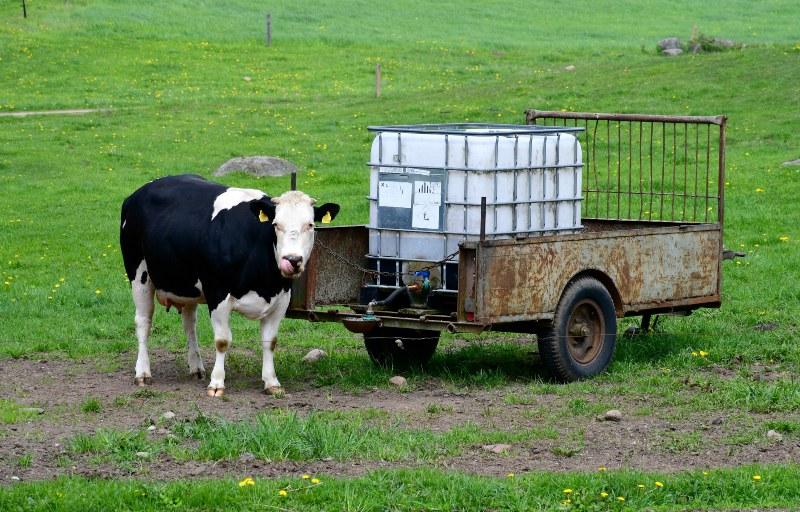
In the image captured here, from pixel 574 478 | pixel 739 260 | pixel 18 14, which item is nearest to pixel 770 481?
pixel 574 478

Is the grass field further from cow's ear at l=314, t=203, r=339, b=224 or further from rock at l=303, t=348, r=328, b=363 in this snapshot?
cow's ear at l=314, t=203, r=339, b=224

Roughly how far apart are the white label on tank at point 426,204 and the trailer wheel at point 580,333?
1285 millimetres

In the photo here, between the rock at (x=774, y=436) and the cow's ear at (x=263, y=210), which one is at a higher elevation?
the cow's ear at (x=263, y=210)

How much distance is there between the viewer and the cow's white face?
11336 millimetres

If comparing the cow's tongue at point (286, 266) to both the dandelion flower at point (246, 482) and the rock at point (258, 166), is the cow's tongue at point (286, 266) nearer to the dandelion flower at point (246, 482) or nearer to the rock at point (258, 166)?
the dandelion flower at point (246, 482)

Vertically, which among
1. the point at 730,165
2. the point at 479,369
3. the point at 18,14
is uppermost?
the point at 18,14

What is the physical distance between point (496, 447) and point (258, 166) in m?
16.9

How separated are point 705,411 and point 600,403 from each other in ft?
2.67

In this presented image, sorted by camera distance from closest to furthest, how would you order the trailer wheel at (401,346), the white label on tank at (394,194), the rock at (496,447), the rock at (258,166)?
the rock at (496,447)
the white label on tank at (394,194)
the trailer wheel at (401,346)
the rock at (258,166)

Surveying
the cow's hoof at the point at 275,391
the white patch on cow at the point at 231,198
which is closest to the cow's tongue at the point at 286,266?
the white patch on cow at the point at 231,198

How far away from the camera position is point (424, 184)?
12.0 m

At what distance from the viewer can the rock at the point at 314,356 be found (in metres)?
13.1

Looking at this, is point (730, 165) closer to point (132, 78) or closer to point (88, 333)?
point (88, 333)

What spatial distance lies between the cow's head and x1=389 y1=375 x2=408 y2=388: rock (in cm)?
126
